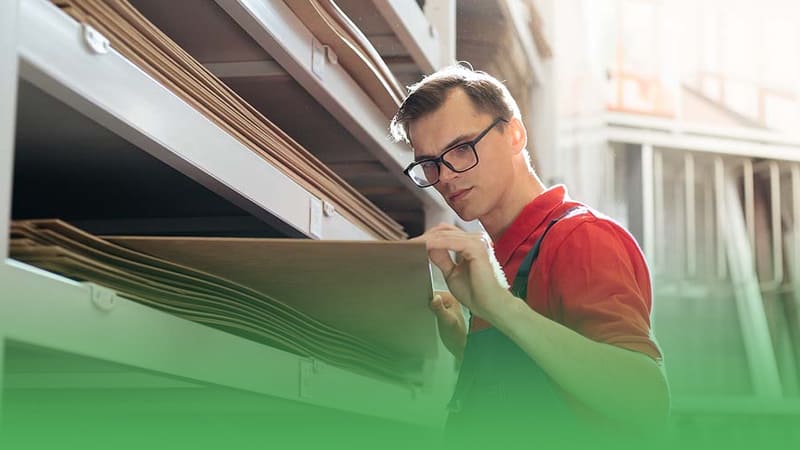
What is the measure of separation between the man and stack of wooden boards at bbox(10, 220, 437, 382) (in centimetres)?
7

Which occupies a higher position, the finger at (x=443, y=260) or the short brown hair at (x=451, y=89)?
the short brown hair at (x=451, y=89)

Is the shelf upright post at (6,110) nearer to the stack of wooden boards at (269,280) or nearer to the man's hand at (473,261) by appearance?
the stack of wooden boards at (269,280)

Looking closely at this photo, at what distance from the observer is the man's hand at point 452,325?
5.09ft

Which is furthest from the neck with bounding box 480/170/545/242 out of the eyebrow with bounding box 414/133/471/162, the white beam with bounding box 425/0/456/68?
the white beam with bounding box 425/0/456/68

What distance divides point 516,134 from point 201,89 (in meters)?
0.53

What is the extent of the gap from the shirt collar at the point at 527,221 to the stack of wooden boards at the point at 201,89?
0.27 m

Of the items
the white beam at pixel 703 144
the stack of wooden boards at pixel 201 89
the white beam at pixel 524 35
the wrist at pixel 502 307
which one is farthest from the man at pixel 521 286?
the white beam at pixel 703 144

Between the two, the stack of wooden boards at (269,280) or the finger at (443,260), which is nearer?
the stack of wooden boards at (269,280)

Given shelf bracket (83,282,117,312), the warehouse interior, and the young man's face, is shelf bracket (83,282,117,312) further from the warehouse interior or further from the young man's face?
the young man's face

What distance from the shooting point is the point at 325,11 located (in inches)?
56.4

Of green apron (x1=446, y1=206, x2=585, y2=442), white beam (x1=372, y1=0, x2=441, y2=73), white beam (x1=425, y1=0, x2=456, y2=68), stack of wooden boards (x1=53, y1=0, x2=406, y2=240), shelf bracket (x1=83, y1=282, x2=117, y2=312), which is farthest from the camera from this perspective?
white beam (x1=425, y1=0, x2=456, y2=68)

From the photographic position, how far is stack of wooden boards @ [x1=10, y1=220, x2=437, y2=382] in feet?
3.07

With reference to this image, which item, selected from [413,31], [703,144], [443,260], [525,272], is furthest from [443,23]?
[703,144]

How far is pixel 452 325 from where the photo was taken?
5.13ft
